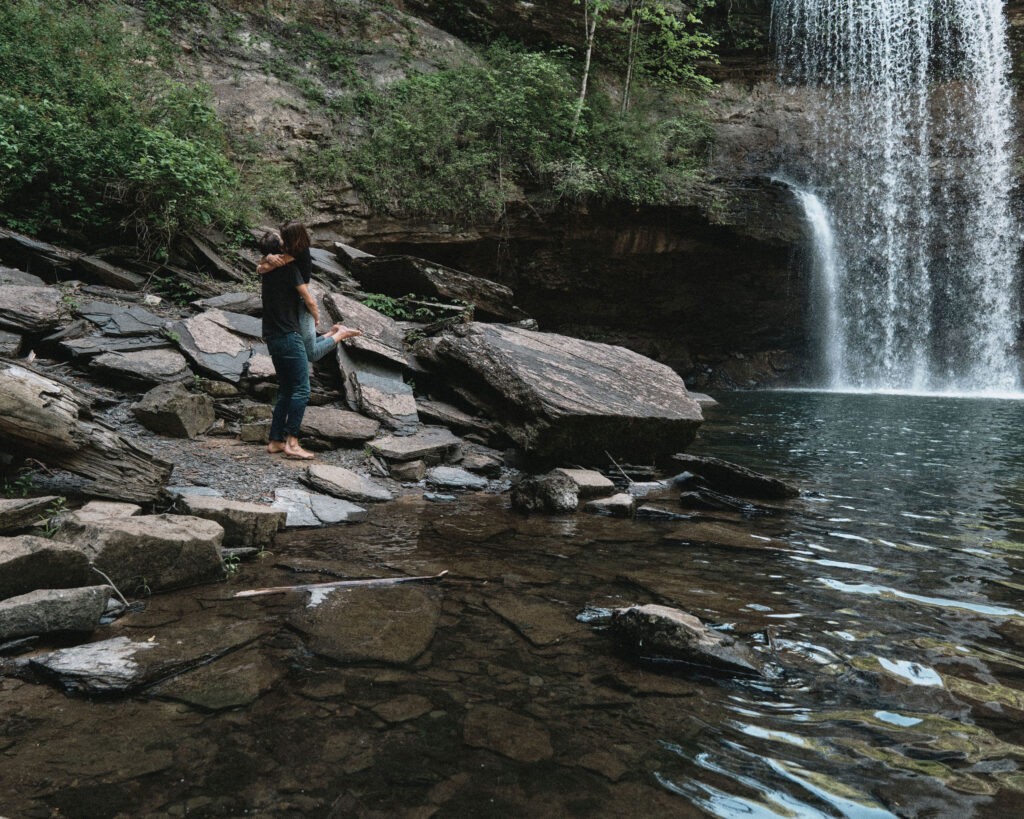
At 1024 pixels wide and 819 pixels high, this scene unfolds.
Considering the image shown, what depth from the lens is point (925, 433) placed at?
9578 mm

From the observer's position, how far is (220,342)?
641cm

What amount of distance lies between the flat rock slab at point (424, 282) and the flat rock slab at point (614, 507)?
500cm

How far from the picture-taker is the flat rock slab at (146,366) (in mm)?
5578

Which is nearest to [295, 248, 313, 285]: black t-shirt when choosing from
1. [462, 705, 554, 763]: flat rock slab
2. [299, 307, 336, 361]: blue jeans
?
[299, 307, 336, 361]: blue jeans

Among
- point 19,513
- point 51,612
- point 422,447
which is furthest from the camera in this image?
point 422,447

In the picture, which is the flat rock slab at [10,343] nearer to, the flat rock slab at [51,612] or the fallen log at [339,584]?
the flat rock slab at [51,612]

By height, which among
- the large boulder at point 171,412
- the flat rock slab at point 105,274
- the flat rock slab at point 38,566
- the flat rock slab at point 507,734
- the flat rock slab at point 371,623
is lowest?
the flat rock slab at point 507,734

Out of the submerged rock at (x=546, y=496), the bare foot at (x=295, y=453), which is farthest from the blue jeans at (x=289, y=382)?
the submerged rock at (x=546, y=496)

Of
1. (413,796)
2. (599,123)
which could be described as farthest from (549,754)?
(599,123)

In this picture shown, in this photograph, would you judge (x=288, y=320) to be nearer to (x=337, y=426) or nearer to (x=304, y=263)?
(x=304, y=263)

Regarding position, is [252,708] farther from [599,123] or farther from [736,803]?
[599,123]

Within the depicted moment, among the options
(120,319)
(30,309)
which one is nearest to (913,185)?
(120,319)

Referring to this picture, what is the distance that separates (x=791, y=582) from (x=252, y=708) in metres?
2.87

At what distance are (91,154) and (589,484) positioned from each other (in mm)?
7666
